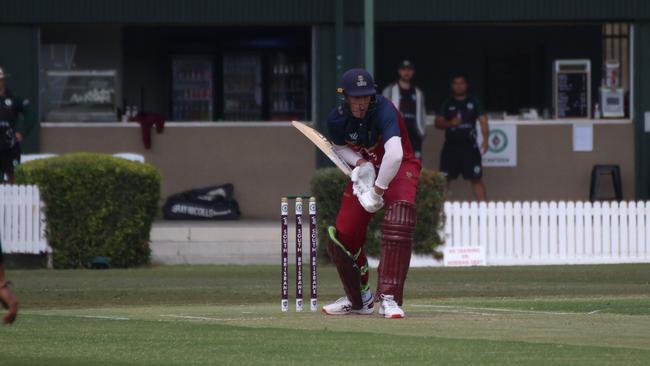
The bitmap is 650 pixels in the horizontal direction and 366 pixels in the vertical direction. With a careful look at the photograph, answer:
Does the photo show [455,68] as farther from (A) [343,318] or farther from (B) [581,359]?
(B) [581,359]

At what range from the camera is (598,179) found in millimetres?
25766

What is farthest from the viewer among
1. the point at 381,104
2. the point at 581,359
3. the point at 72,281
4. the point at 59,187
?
the point at 59,187

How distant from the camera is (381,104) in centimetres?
1166

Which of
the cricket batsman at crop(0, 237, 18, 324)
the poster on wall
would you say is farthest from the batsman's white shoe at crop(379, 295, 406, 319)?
the poster on wall

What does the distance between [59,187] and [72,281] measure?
6.49 feet

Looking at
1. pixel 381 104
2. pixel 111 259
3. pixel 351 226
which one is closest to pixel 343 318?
pixel 351 226

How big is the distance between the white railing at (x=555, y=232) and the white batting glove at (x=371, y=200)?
8.81 m

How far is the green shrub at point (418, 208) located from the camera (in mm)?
19906

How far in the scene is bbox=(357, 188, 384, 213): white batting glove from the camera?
1139 cm

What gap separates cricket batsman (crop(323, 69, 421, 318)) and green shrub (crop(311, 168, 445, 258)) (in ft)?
25.9

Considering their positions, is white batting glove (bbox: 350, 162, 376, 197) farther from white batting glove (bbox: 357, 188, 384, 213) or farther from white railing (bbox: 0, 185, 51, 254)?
white railing (bbox: 0, 185, 51, 254)

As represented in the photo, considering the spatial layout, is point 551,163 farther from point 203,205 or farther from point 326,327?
point 326,327

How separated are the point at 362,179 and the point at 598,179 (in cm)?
1484

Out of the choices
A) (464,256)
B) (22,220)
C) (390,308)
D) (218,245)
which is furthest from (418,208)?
(390,308)
